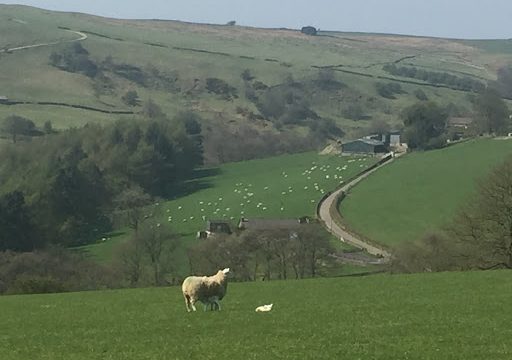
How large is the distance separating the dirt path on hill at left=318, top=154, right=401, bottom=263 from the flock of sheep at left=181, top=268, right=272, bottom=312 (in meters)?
42.8

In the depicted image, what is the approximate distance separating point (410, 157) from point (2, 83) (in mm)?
95153

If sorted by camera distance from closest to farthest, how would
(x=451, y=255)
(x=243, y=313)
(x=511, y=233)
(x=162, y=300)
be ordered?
(x=243, y=313) < (x=162, y=300) < (x=511, y=233) < (x=451, y=255)

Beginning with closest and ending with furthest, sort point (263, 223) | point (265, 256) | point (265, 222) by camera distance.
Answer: point (265, 256) < point (263, 223) < point (265, 222)

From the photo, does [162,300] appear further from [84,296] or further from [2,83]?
[2,83]

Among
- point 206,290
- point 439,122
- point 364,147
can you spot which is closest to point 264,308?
point 206,290

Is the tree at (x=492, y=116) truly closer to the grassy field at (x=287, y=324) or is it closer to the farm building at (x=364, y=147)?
the farm building at (x=364, y=147)

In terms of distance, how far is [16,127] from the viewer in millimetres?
132375

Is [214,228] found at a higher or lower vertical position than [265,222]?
lower

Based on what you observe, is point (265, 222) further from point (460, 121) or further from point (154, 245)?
point (460, 121)

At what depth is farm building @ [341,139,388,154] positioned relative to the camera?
123 m

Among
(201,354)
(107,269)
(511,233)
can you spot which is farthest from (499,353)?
(107,269)

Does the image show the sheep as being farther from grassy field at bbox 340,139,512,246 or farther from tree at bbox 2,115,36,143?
tree at bbox 2,115,36,143

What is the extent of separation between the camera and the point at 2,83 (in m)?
176

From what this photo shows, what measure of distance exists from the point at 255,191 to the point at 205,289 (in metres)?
79.8
